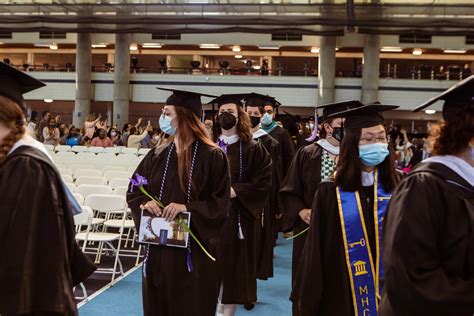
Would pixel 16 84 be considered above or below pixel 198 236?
above

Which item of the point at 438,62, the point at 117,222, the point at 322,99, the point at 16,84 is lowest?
the point at 117,222

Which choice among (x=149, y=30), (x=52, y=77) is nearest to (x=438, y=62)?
(x=149, y=30)

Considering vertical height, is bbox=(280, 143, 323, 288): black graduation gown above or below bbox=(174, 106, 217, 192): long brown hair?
below

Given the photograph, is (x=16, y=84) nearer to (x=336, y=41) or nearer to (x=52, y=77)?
(x=336, y=41)

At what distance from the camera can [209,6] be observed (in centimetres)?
2545

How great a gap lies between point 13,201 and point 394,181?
2312 millimetres

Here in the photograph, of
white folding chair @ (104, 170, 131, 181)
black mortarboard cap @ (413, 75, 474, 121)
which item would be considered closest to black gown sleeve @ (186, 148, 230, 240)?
black mortarboard cap @ (413, 75, 474, 121)

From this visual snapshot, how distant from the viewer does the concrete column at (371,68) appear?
25.8 m

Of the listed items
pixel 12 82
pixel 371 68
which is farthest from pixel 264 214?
pixel 371 68

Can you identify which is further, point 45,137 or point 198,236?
point 45,137

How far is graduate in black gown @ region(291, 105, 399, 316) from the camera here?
139 inches

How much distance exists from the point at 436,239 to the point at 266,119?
5.61m

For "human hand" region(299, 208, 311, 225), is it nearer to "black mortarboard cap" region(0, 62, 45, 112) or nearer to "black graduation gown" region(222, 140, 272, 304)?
"black graduation gown" region(222, 140, 272, 304)

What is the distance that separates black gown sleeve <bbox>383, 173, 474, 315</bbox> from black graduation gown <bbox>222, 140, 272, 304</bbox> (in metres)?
3.18
